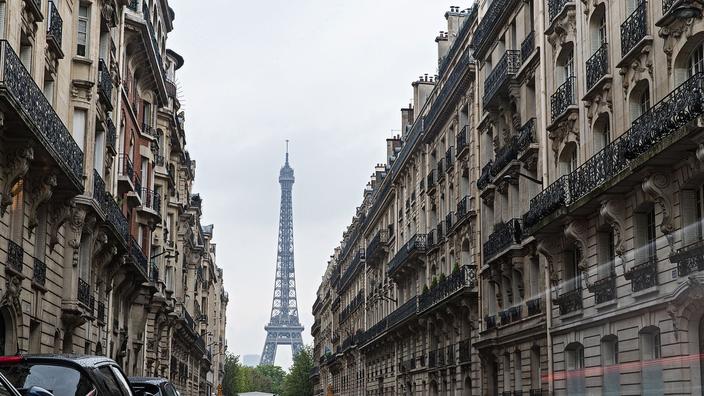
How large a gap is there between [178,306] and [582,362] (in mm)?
38719

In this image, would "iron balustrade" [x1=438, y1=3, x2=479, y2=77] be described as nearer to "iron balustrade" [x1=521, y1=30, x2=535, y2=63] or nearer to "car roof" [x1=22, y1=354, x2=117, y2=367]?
"iron balustrade" [x1=521, y1=30, x2=535, y2=63]

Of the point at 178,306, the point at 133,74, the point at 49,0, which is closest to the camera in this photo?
the point at 49,0

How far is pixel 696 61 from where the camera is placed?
2239 centimetres

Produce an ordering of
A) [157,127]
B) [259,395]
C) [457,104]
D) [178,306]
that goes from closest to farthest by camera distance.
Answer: [457,104] < [157,127] < [178,306] < [259,395]

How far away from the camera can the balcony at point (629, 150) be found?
2073 centimetres

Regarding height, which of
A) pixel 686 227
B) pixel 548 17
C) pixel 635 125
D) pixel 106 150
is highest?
pixel 548 17

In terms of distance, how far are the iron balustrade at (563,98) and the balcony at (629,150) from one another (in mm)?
2156

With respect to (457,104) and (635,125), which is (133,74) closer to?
(457,104)

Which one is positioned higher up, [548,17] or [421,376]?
[548,17]

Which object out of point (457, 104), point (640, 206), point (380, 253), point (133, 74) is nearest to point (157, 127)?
point (133, 74)

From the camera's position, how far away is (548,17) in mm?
32969

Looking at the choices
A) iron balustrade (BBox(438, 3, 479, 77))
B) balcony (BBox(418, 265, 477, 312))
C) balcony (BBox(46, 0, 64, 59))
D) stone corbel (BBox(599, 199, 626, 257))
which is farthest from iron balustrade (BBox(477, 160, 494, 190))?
balcony (BBox(46, 0, 64, 59))

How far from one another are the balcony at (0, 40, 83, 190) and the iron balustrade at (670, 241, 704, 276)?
13573mm

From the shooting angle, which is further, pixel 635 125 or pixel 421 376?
pixel 421 376
